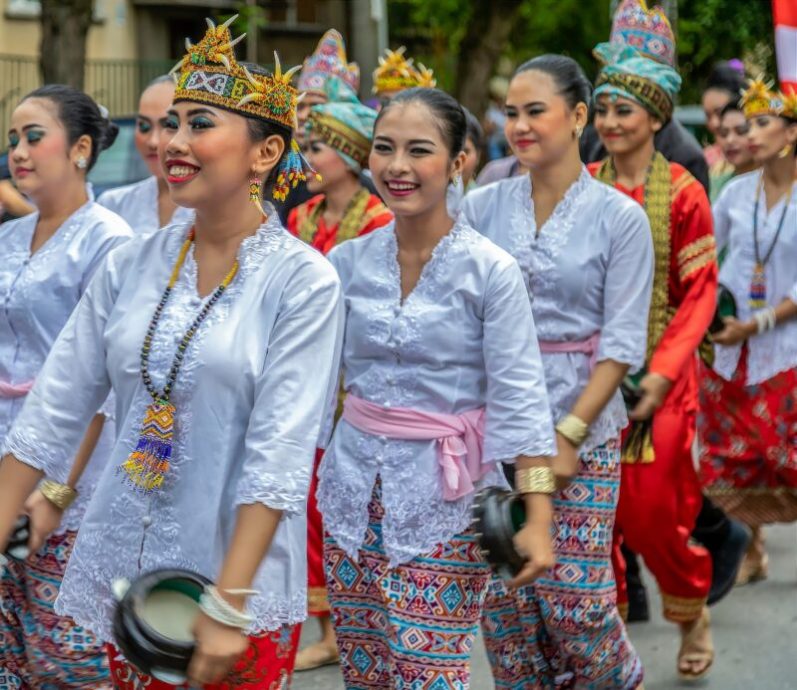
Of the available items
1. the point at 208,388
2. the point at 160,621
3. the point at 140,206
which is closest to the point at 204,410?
the point at 208,388

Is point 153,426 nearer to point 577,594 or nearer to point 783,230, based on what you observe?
point 577,594

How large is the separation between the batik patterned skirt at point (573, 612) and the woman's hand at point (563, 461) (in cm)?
11

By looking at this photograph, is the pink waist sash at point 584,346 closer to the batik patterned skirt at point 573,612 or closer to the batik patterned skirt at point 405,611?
the batik patterned skirt at point 573,612

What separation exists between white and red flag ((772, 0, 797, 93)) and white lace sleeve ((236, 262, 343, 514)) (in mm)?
4591

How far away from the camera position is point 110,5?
2689cm

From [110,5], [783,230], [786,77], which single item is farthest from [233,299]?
[110,5]

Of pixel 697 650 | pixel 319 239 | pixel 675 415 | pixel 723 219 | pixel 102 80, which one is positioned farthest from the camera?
pixel 102 80

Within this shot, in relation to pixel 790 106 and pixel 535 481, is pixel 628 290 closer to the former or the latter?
pixel 535 481

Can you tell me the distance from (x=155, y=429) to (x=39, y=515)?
64cm

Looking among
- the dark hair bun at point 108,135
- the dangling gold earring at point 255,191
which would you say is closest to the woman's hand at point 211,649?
the dangling gold earring at point 255,191

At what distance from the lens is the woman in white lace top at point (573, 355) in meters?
4.98

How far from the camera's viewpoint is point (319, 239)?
655 centimetres

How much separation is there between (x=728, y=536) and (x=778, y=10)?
2586 millimetres

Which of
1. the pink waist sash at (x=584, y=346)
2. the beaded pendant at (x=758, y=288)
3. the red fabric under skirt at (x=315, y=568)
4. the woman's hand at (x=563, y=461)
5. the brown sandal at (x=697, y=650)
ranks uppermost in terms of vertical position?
the pink waist sash at (x=584, y=346)
